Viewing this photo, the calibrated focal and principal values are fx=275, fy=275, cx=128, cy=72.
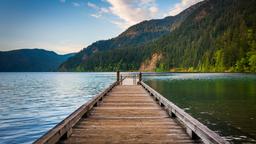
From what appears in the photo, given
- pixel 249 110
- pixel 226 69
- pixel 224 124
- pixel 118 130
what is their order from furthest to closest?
pixel 226 69 < pixel 249 110 < pixel 224 124 < pixel 118 130

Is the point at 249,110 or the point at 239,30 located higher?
the point at 239,30

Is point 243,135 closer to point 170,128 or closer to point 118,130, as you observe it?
point 170,128

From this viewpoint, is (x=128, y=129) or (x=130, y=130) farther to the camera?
(x=128, y=129)

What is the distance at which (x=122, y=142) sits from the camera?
7898mm

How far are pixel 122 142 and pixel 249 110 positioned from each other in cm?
1584

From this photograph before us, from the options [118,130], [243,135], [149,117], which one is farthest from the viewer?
[243,135]

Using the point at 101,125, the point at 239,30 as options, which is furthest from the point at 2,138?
the point at 239,30

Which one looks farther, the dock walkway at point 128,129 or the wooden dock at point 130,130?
the dock walkway at point 128,129

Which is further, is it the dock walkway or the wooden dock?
the dock walkway

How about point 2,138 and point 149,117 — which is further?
point 2,138

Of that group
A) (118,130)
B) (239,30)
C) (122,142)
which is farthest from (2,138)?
(239,30)

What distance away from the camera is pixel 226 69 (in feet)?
439

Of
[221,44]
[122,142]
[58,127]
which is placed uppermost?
[221,44]

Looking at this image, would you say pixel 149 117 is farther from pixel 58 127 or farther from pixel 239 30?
pixel 239 30
